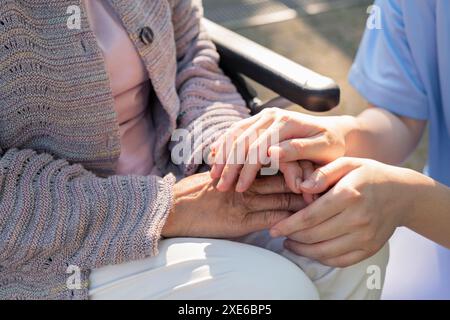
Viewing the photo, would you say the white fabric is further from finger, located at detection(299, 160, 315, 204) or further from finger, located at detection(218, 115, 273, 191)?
finger, located at detection(218, 115, 273, 191)

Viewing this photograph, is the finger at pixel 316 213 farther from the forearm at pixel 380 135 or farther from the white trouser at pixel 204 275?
the forearm at pixel 380 135

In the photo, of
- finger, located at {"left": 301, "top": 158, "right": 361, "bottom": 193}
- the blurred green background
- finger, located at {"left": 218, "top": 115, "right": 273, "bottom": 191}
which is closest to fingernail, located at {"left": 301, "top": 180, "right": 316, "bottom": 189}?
finger, located at {"left": 301, "top": 158, "right": 361, "bottom": 193}

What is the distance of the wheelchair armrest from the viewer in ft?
4.30

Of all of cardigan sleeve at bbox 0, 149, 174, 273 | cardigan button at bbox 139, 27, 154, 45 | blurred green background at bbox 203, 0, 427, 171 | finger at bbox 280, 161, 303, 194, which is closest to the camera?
cardigan sleeve at bbox 0, 149, 174, 273

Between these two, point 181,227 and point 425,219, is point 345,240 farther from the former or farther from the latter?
point 181,227

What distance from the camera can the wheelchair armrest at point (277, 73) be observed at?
131 cm

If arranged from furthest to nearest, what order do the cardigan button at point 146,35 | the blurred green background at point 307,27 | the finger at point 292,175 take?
1. the blurred green background at point 307,27
2. the cardigan button at point 146,35
3. the finger at point 292,175

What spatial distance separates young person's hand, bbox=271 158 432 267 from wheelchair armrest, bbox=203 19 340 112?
21 centimetres

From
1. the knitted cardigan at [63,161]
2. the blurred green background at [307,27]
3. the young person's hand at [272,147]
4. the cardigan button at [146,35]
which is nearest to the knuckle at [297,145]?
the young person's hand at [272,147]

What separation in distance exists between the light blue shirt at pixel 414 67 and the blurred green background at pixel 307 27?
113 cm

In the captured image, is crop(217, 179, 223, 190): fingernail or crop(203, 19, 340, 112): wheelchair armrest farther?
crop(203, 19, 340, 112): wheelchair armrest

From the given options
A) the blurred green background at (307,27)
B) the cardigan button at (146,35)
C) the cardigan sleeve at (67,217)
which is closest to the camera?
the cardigan sleeve at (67,217)
